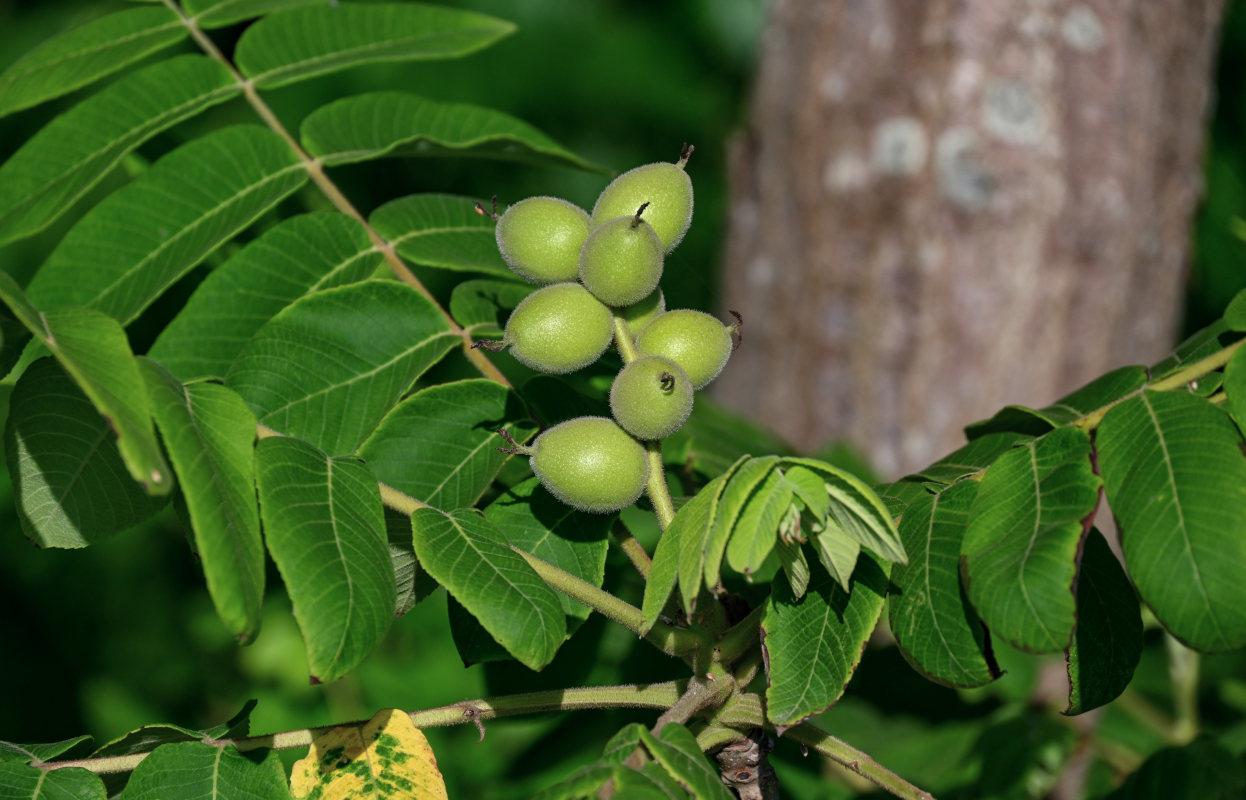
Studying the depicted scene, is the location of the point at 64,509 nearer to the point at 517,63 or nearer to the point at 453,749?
the point at 453,749

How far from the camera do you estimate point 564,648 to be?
2.13 meters

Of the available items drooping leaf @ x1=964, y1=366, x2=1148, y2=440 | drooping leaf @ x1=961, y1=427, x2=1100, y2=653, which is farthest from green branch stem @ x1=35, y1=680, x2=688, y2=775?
drooping leaf @ x1=964, y1=366, x2=1148, y2=440

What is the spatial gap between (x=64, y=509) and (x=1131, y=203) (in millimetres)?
3085

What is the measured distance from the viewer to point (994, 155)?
3.21m

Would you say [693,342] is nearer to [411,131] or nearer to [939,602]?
[939,602]

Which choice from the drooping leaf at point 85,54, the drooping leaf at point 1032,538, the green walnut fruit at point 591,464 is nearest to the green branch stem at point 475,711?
the green walnut fruit at point 591,464

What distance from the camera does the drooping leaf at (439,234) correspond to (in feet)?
6.26

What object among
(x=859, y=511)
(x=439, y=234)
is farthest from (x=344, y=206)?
(x=859, y=511)

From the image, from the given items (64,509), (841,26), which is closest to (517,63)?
(841,26)

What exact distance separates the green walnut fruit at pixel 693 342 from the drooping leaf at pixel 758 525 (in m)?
0.22

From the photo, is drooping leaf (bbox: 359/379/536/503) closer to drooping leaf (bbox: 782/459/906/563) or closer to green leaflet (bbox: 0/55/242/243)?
drooping leaf (bbox: 782/459/906/563)

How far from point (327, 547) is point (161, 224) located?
3.09ft

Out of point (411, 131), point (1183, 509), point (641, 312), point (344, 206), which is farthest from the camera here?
point (411, 131)

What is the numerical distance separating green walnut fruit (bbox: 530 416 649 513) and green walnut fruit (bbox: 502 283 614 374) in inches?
3.8
